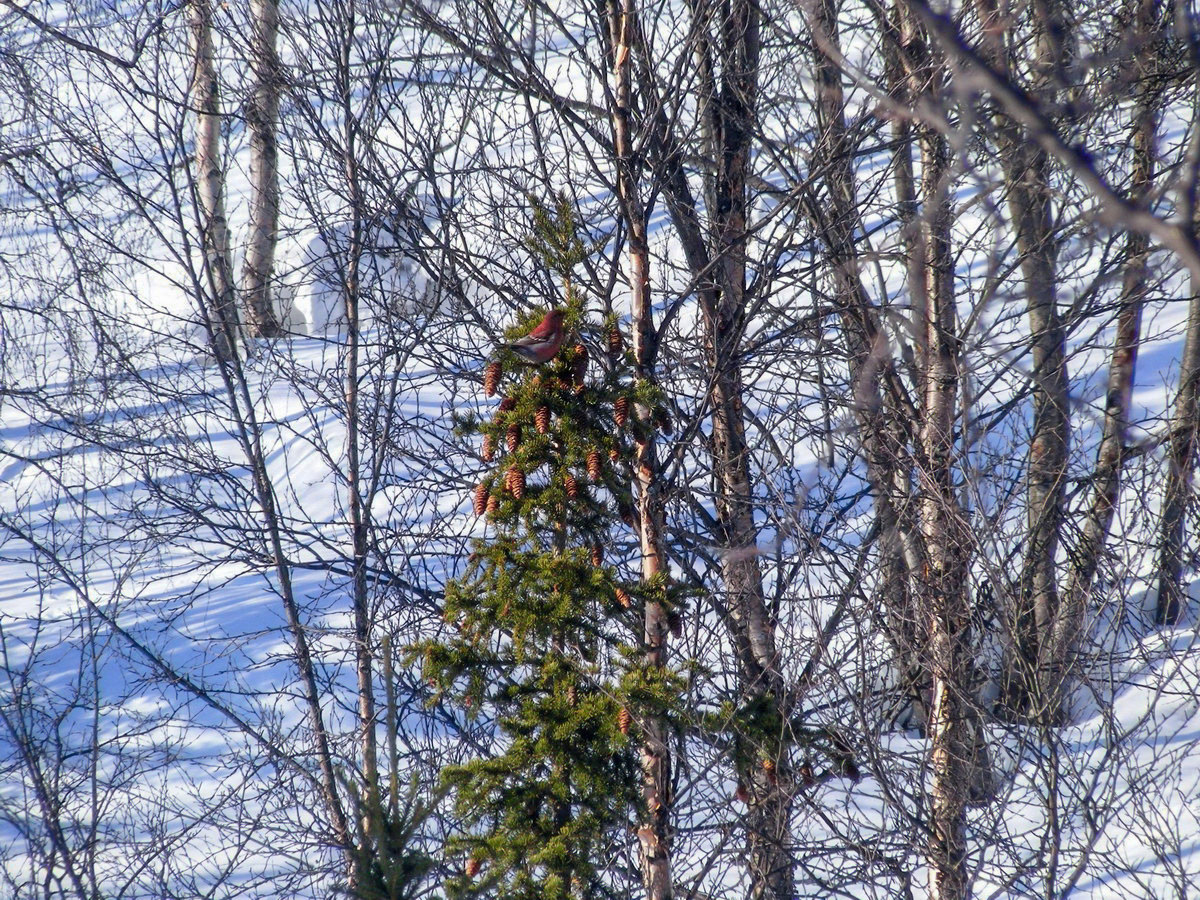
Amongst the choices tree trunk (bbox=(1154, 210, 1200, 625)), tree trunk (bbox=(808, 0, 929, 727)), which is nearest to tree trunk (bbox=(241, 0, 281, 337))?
tree trunk (bbox=(808, 0, 929, 727))

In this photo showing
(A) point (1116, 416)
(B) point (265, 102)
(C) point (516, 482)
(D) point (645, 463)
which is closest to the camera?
(C) point (516, 482)

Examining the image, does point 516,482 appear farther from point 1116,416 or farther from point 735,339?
point 1116,416

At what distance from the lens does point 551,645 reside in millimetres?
4391

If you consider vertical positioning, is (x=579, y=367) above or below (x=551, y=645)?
above

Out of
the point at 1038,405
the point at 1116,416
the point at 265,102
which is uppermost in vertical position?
the point at 265,102

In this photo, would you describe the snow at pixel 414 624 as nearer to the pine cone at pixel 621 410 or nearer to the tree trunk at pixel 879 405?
the tree trunk at pixel 879 405

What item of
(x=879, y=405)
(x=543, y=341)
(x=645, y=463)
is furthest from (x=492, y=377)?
(x=879, y=405)

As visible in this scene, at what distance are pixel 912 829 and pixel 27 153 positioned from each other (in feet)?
19.9

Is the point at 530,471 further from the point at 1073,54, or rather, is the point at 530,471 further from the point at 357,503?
the point at 1073,54

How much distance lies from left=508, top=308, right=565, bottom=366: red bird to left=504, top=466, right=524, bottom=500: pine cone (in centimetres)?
45

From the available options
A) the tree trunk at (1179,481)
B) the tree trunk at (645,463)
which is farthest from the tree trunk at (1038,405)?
the tree trunk at (645,463)

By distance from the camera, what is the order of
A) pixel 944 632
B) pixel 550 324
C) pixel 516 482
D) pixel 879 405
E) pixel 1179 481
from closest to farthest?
pixel 550 324, pixel 516 482, pixel 879 405, pixel 1179 481, pixel 944 632

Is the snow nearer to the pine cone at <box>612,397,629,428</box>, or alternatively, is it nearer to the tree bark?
the tree bark

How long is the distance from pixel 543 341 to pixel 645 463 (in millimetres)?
897
